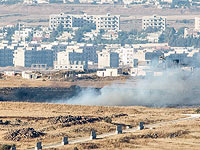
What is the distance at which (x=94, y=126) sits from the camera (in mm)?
81562

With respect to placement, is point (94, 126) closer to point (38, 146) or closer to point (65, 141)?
point (65, 141)

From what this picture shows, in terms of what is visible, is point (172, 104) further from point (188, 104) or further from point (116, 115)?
point (116, 115)

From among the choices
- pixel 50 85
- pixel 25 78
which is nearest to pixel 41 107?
pixel 50 85

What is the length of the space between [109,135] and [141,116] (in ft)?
48.2

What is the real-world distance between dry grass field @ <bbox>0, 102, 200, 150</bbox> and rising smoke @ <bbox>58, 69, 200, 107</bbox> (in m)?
16.6

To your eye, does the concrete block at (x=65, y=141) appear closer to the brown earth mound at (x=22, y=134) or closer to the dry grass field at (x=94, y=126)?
the dry grass field at (x=94, y=126)

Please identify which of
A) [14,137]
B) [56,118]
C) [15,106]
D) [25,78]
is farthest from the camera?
[25,78]

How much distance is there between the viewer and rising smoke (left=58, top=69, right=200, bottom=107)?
11969 cm

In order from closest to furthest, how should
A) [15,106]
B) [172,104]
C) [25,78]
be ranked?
[15,106]
[172,104]
[25,78]

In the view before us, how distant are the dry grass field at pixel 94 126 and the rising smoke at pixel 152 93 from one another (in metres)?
16.6

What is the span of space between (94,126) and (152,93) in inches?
1736

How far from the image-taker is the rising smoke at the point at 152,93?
11969 centimetres

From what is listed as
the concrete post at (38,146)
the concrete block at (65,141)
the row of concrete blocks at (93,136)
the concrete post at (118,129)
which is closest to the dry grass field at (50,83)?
the row of concrete blocks at (93,136)

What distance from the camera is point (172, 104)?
397 ft
